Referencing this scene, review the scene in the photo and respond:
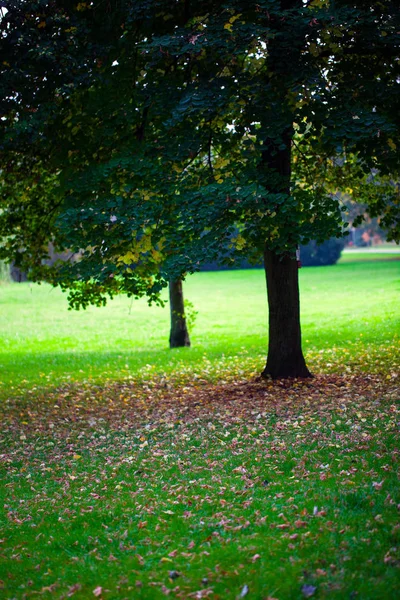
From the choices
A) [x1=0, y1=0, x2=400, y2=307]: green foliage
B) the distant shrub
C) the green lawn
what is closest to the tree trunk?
the green lawn

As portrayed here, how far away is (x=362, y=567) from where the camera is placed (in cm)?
471

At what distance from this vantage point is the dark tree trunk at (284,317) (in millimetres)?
11727

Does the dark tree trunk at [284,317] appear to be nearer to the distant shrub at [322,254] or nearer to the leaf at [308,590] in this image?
the leaf at [308,590]

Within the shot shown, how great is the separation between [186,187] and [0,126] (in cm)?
355

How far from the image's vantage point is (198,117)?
980 centimetres

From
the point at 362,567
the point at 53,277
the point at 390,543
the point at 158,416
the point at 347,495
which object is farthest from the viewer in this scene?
the point at 53,277

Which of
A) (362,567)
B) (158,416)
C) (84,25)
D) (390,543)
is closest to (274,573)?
(362,567)

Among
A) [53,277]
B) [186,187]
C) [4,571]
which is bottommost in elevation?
[4,571]

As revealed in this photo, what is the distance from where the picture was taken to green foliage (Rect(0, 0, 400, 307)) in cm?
894

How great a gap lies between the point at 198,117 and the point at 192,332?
15.6 metres

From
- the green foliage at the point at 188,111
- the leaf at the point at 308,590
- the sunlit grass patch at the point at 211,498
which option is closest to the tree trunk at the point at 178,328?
the green foliage at the point at 188,111

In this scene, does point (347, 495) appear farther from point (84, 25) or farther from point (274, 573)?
point (84, 25)

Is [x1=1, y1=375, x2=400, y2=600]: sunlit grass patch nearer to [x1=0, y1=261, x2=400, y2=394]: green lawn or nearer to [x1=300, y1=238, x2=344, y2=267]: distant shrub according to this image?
[x1=0, y1=261, x2=400, y2=394]: green lawn

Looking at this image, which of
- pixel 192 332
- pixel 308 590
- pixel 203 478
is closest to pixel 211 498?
pixel 203 478
